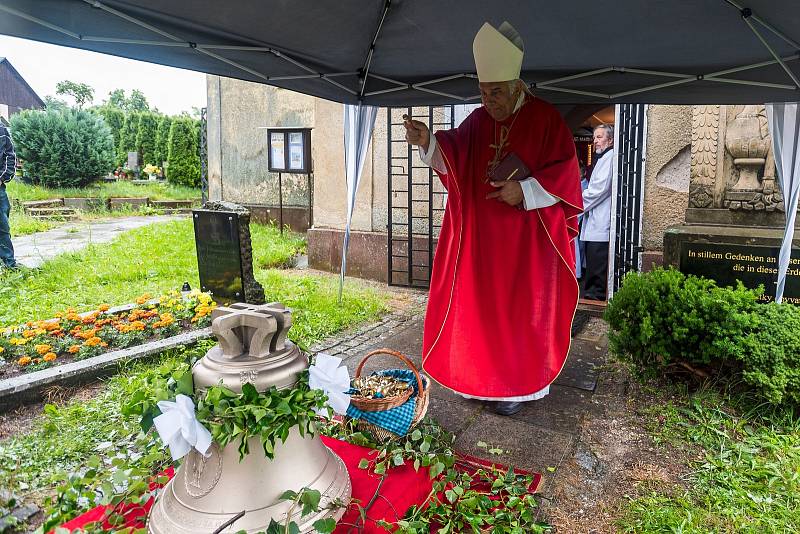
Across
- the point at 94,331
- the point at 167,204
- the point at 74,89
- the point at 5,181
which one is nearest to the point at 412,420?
the point at 94,331

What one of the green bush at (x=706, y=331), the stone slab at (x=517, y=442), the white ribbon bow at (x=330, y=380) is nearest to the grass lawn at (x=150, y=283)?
the stone slab at (x=517, y=442)

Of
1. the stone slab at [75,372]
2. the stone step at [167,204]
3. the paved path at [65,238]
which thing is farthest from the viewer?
the stone step at [167,204]

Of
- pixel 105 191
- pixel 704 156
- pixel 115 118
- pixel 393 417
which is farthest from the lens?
pixel 115 118

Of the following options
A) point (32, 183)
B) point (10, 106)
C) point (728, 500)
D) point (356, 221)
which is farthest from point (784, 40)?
point (10, 106)

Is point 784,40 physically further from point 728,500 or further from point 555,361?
point 728,500

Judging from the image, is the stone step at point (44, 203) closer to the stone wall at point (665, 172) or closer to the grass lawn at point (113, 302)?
the grass lawn at point (113, 302)

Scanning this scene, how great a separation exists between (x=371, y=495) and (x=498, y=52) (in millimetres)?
2320

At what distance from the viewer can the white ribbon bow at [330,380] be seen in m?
1.91

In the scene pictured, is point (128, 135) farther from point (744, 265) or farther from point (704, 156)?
point (744, 265)

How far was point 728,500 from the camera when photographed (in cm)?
269

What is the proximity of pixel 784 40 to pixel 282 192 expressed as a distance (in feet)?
32.3

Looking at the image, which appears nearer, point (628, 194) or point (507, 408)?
point (507, 408)

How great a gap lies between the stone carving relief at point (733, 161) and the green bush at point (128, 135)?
27.7m

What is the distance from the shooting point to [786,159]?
3838 mm
